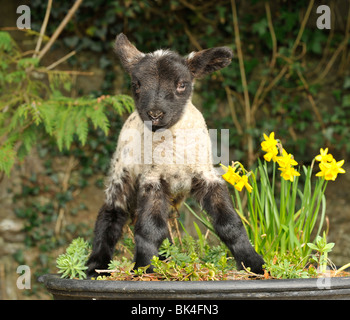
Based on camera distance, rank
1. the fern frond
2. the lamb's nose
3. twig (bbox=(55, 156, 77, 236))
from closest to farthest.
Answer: the lamb's nose, the fern frond, twig (bbox=(55, 156, 77, 236))

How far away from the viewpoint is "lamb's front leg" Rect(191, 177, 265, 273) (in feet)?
5.88

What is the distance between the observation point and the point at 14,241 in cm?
420

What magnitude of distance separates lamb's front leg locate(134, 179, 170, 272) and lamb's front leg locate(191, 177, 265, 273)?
0.16 metres

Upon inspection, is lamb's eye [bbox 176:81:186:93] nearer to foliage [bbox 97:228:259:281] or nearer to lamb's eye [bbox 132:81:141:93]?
lamb's eye [bbox 132:81:141:93]

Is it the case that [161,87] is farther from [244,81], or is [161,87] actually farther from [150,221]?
[244,81]

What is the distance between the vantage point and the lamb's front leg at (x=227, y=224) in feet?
5.88

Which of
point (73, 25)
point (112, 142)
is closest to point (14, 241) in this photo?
point (112, 142)

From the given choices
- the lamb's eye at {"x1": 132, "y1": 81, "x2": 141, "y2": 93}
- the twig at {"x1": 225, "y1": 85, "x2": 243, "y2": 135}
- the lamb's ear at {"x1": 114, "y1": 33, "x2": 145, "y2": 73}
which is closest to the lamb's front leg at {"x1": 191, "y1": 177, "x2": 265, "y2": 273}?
the lamb's eye at {"x1": 132, "y1": 81, "x2": 141, "y2": 93}

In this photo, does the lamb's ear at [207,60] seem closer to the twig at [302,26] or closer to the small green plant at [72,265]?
the small green plant at [72,265]

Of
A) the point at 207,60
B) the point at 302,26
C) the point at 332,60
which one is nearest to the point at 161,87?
the point at 207,60

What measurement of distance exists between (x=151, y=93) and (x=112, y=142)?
2635 millimetres
